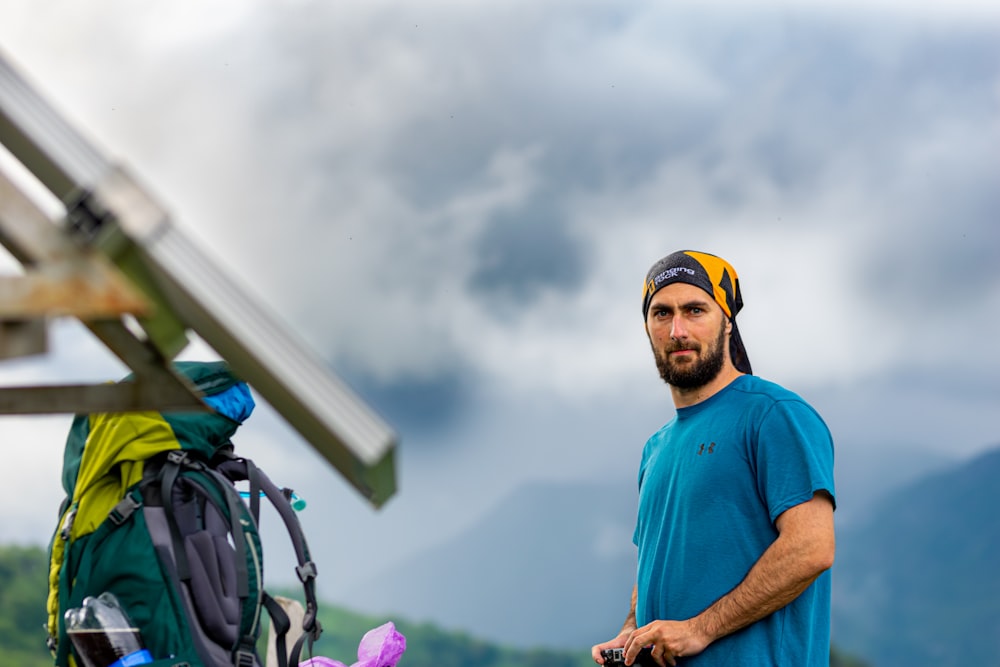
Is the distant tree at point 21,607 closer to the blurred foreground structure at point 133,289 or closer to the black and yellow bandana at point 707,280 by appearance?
the black and yellow bandana at point 707,280

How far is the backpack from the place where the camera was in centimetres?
354

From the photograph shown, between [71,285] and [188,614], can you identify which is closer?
[71,285]

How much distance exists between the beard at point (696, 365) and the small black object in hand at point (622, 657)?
840 millimetres

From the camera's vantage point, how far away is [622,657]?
3.54 m

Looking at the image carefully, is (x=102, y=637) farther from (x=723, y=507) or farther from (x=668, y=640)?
(x=723, y=507)

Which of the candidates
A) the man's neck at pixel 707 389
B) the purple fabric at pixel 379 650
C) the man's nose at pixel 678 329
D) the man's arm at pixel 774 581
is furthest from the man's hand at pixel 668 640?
the purple fabric at pixel 379 650

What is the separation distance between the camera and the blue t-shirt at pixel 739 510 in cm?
332

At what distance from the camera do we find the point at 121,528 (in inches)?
141

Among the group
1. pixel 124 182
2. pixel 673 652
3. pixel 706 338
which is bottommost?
pixel 124 182

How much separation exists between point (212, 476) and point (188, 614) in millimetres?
440

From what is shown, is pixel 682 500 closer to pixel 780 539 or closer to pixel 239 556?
pixel 780 539

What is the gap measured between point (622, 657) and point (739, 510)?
578 mm

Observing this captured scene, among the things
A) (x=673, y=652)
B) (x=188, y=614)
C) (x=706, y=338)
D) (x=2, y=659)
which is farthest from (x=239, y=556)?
(x=2, y=659)

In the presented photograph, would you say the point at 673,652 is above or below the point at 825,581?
below
